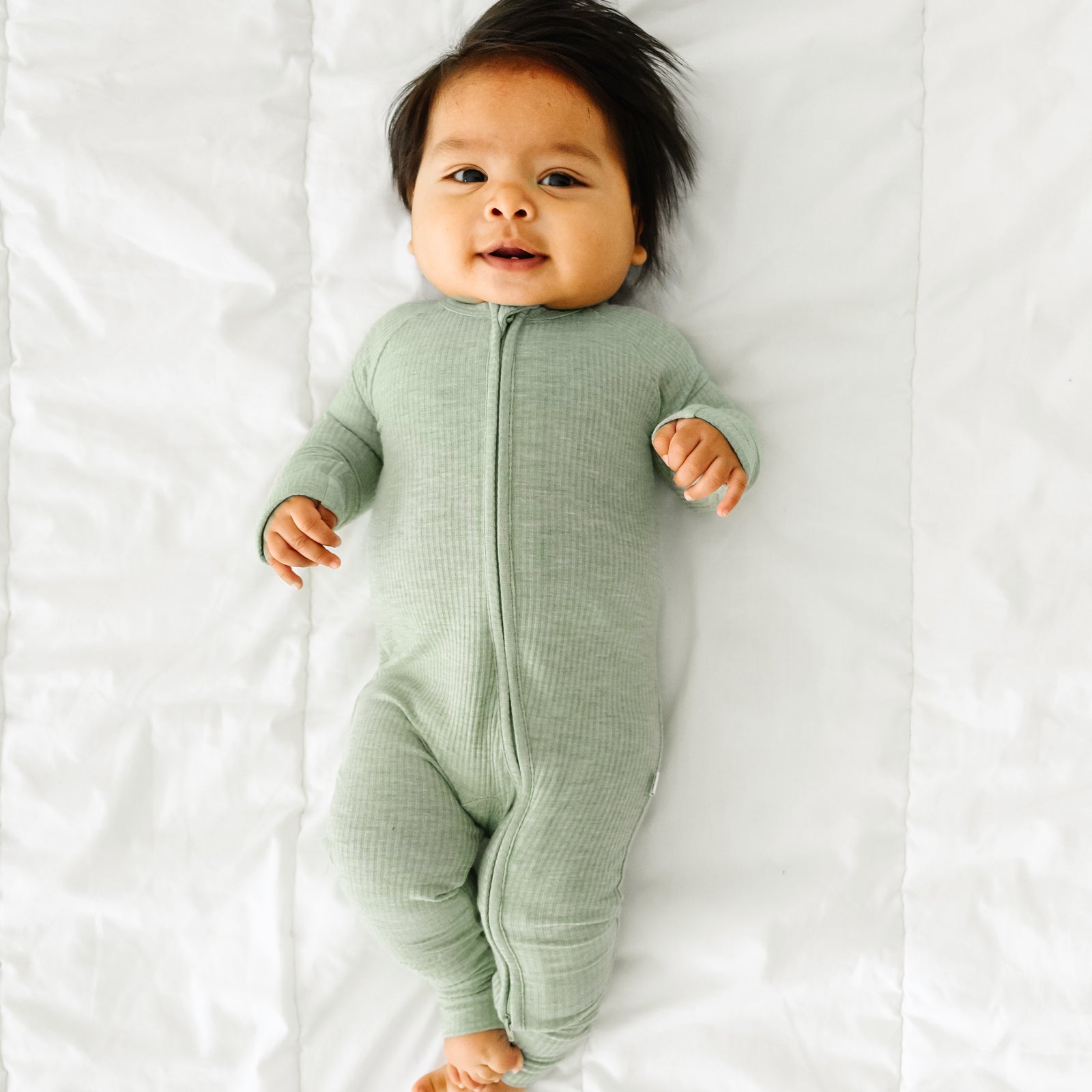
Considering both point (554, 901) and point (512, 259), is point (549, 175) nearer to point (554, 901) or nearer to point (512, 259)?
point (512, 259)

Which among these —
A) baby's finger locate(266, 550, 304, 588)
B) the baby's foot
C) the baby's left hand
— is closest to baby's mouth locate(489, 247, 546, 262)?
the baby's left hand

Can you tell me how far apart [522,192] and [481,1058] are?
0.87m

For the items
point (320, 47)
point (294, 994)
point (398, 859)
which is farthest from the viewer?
point (320, 47)

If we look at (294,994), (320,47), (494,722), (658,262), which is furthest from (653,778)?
(320,47)

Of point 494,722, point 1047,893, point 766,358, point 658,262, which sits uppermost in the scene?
point 658,262

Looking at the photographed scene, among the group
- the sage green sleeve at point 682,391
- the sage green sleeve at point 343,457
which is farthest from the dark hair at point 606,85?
the sage green sleeve at point 343,457

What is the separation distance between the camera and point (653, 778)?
43.6 inches

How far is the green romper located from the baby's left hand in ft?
0.04

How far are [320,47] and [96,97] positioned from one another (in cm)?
26

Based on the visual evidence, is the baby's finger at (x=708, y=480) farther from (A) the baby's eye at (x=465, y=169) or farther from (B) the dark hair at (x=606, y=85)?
(A) the baby's eye at (x=465, y=169)

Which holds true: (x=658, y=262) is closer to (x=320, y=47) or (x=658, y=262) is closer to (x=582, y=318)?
(x=582, y=318)

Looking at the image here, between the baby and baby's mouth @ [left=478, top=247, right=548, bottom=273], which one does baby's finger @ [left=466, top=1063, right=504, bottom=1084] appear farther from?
baby's mouth @ [left=478, top=247, right=548, bottom=273]

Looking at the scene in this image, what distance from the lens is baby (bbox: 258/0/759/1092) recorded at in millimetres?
1046

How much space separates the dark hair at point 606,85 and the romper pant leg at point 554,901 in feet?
1.91
